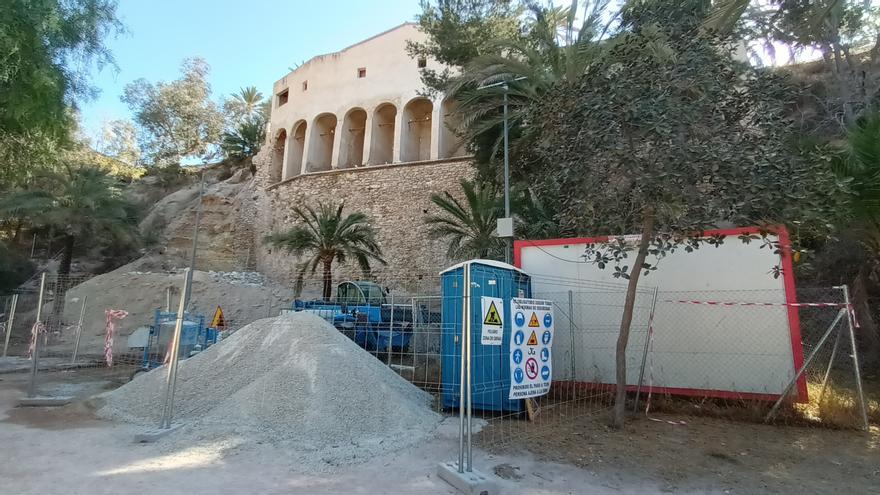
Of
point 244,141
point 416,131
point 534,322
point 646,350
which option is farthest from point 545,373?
point 244,141

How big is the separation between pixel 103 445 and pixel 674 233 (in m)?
7.36

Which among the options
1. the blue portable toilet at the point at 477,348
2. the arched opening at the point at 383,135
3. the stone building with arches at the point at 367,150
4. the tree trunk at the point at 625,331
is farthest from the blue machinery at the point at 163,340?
the arched opening at the point at 383,135

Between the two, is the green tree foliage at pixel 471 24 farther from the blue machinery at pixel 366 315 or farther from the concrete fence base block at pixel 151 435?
the concrete fence base block at pixel 151 435

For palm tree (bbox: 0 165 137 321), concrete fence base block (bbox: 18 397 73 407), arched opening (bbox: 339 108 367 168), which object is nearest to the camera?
concrete fence base block (bbox: 18 397 73 407)

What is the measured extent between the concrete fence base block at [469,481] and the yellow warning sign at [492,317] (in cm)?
138

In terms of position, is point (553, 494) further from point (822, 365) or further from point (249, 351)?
point (822, 365)

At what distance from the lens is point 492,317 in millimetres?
4777

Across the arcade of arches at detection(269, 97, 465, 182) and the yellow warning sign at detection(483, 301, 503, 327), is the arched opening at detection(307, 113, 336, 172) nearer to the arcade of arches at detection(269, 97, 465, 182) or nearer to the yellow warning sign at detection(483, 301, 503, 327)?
the arcade of arches at detection(269, 97, 465, 182)

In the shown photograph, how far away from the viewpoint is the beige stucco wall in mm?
27109

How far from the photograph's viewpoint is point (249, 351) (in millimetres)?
7188

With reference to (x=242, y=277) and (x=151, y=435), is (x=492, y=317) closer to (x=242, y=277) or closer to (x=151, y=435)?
(x=151, y=435)

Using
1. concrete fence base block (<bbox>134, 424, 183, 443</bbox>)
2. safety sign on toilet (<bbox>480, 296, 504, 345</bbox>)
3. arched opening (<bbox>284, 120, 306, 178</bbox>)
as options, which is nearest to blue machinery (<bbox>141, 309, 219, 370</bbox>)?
concrete fence base block (<bbox>134, 424, 183, 443</bbox>)

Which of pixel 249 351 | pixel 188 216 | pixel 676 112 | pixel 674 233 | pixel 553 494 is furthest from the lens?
pixel 188 216

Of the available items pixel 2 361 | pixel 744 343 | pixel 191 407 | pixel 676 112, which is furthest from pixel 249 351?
pixel 2 361
